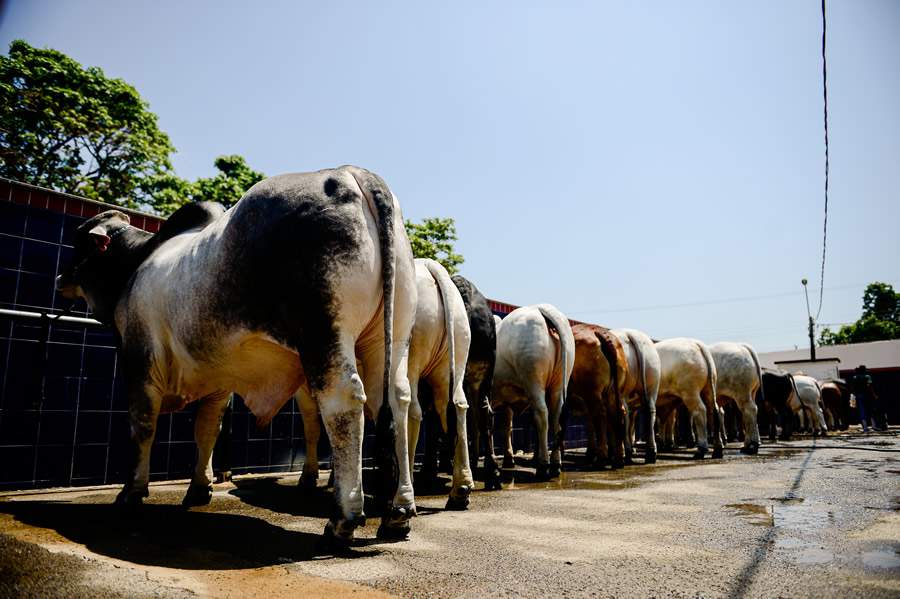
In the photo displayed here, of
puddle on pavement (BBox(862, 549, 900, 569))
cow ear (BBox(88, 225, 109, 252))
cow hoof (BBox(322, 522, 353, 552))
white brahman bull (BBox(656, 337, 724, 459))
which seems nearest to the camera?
puddle on pavement (BBox(862, 549, 900, 569))

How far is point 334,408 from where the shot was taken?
3332 mm

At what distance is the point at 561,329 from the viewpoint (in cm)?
841

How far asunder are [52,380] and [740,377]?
1306 centimetres

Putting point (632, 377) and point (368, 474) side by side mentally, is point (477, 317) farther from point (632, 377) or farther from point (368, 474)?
point (632, 377)

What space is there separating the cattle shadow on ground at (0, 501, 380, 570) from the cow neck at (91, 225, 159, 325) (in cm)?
175

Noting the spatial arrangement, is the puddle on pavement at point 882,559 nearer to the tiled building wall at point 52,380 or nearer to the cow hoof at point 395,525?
the cow hoof at point 395,525

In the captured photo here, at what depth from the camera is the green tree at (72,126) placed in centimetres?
1762

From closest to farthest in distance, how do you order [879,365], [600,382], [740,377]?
1. [600,382]
2. [740,377]
3. [879,365]

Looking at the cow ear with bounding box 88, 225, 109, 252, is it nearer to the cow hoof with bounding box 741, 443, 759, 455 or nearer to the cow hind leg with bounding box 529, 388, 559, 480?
the cow hind leg with bounding box 529, 388, 559, 480

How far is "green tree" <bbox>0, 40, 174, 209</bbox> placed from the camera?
17625mm

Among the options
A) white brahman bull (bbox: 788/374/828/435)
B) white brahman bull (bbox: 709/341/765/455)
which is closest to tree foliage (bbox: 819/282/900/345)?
white brahman bull (bbox: 788/374/828/435)

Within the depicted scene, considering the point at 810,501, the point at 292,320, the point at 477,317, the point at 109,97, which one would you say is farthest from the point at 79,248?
the point at 109,97

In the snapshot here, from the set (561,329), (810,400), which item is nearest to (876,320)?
(810,400)

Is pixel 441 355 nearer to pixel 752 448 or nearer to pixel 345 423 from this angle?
pixel 345 423
